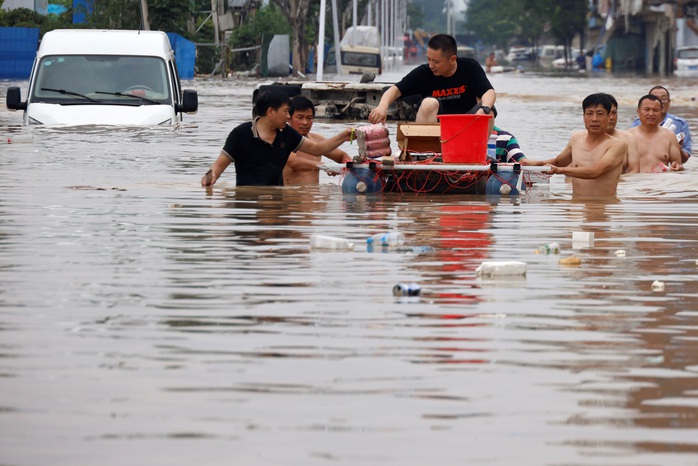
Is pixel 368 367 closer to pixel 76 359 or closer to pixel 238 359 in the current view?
pixel 238 359

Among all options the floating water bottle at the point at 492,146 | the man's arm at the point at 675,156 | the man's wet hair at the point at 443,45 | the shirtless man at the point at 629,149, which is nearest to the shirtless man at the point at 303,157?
the man's wet hair at the point at 443,45

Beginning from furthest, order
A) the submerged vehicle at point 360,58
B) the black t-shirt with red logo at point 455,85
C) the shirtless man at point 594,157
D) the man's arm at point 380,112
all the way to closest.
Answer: the submerged vehicle at point 360,58, the black t-shirt with red logo at point 455,85, the shirtless man at point 594,157, the man's arm at point 380,112

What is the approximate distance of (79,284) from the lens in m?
7.05

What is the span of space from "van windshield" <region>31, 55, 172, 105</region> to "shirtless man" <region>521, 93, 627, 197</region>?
6.34 metres

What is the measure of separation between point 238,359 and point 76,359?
1.94 ft

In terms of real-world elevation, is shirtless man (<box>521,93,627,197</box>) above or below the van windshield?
below

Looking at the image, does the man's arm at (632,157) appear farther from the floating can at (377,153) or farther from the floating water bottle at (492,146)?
the floating can at (377,153)

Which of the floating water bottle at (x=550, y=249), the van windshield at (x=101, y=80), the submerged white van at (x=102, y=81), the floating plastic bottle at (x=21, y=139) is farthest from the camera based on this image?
the floating plastic bottle at (x=21, y=139)

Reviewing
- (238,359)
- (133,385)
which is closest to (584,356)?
(238,359)

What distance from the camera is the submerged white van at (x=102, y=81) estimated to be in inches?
683

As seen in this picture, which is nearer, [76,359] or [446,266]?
[76,359]

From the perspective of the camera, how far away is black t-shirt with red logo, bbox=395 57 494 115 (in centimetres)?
1302

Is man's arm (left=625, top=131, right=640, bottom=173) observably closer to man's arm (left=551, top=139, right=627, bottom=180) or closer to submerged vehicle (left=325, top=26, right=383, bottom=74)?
man's arm (left=551, top=139, right=627, bottom=180)

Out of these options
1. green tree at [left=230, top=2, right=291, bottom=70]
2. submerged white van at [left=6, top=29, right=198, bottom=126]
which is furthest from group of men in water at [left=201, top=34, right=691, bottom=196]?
green tree at [left=230, top=2, right=291, bottom=70]
